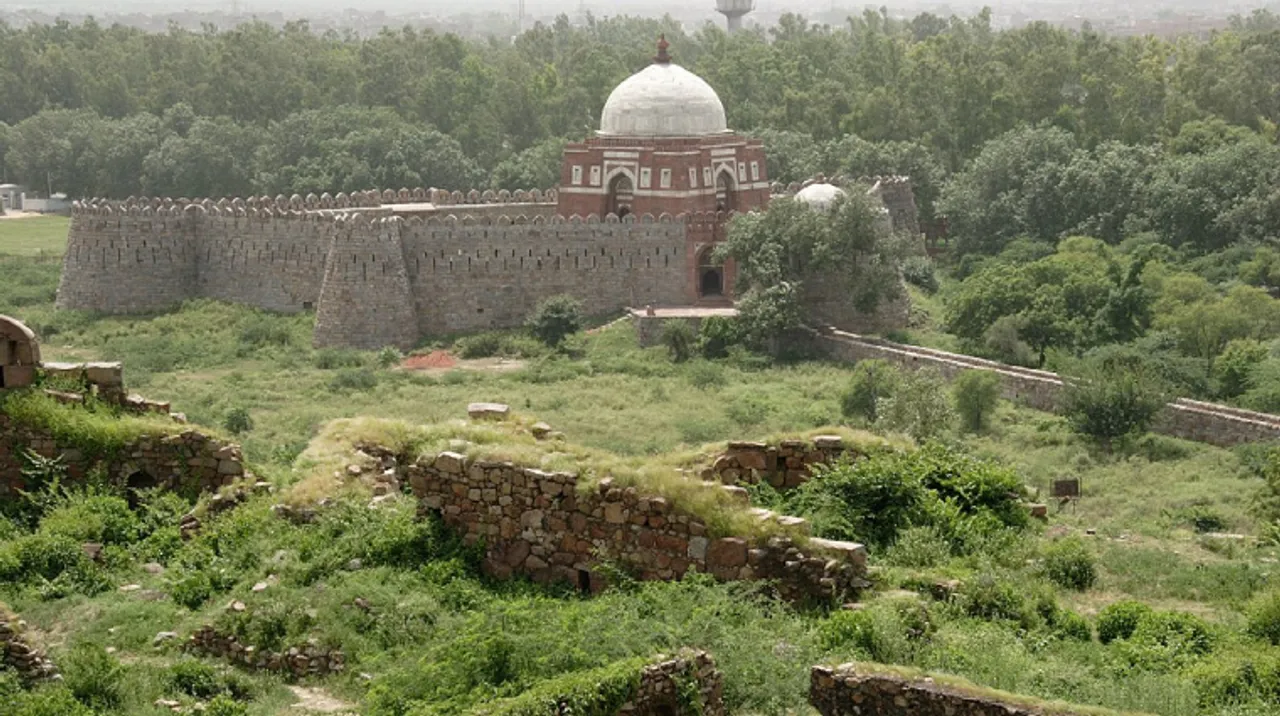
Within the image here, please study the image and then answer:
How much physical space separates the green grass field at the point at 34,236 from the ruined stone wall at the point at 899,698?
140ft

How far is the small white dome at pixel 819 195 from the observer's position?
131ft

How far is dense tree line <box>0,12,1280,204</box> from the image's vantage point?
5306 cm

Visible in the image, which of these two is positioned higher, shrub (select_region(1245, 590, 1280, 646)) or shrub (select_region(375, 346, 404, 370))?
shrub (select_region(1245, 590, 1280, 646))

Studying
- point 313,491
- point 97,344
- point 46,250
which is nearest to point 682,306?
point 97,344

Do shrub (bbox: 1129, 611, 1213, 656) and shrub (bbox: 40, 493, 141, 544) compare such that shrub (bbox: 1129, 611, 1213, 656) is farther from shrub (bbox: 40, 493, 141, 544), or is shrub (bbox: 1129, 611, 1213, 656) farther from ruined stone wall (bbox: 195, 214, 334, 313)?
ruined stone wall (bbox: 195, 214, 334, 313)

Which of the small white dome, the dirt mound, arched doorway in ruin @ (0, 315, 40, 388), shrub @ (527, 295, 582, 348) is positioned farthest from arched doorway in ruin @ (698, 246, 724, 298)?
arched doorway in ruin @ (0, 315, 40, 388)

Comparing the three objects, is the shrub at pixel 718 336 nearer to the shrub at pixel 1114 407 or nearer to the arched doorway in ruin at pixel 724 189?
the arched doorway in ruin at pixel 724 189

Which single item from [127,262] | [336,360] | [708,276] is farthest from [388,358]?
[127,262]

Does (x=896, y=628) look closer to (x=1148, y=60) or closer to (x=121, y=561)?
(x=121, y=561)

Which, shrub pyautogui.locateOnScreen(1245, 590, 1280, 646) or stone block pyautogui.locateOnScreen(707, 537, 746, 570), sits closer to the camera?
stone block pyautogui.locateOnScreen(707, 537, 746, 570)

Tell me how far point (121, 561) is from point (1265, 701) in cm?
733

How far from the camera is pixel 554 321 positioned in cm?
3906

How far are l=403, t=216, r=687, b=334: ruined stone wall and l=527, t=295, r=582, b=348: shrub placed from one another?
1.38 m

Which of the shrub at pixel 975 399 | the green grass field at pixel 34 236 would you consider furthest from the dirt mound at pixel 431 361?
the green grass field at pixel 34 236
